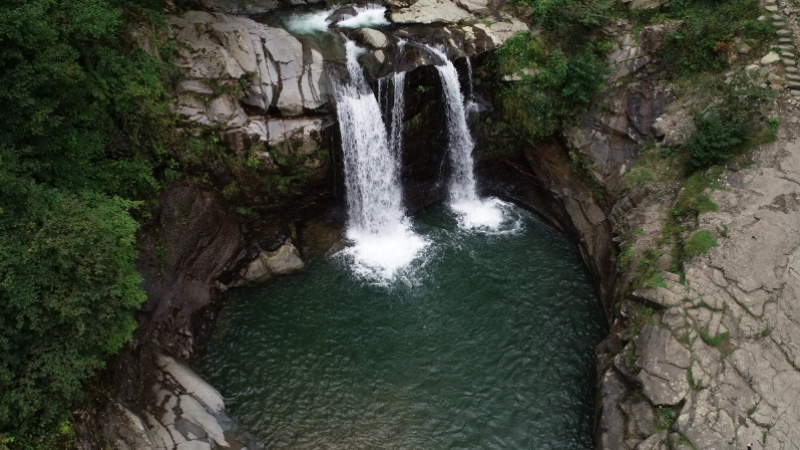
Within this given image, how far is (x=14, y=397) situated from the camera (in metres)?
8.04

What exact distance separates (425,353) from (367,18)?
37.6 feet

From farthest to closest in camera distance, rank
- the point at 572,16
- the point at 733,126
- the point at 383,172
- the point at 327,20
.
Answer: the point at 327,20 → the point at 572,16 → the point at 383,172 → the point at 733,126

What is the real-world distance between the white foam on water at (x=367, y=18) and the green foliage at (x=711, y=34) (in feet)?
30.0

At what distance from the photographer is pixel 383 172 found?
1596 centimetres

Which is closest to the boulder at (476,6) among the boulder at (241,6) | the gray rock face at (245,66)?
the gray rock face at (245,66)

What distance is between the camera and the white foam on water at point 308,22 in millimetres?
15984

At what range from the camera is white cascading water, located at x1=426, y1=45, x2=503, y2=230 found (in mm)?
15727

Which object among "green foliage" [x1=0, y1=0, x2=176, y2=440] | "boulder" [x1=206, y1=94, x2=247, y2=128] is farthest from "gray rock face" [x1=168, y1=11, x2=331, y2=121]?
"green foliage" [x1=0, y1=0, x2=176, y2=440]

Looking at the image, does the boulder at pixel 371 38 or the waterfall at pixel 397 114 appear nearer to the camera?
the waterfall at pixel 397 114

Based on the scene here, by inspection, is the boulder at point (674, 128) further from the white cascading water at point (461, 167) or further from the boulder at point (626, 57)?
the white cascading water at point (461, 167)

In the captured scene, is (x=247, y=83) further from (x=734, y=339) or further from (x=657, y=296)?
(x=734, y=339)

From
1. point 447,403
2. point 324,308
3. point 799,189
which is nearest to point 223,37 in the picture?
point 324,308

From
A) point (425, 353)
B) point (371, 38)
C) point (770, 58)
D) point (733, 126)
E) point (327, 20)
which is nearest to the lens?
point (425, 353)

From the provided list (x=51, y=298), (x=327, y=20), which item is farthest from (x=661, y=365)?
(x=327, y=20)
